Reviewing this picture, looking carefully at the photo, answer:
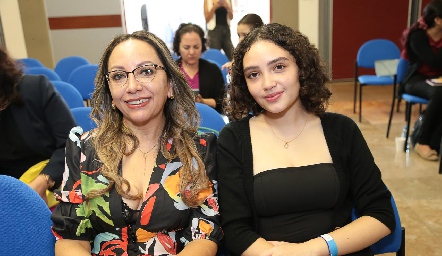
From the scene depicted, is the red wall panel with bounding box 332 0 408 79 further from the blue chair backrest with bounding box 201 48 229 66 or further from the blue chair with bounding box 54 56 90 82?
the blue chair with bounding box 54 56 90 82

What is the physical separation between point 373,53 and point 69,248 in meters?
4.93

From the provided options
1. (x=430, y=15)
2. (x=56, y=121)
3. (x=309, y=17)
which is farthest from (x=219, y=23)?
(x=56, y=121)

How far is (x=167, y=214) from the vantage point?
1354 mm

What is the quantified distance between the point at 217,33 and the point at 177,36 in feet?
9.74

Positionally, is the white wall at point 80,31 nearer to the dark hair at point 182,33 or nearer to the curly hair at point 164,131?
the dark hair at point 182,33

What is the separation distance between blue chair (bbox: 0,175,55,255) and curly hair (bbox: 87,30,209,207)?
6.7 inches

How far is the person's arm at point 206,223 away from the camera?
134cm

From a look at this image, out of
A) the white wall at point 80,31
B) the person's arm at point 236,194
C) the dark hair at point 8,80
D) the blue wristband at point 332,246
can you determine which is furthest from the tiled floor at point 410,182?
the white wall at point 80,31

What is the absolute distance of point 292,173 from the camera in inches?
57.5

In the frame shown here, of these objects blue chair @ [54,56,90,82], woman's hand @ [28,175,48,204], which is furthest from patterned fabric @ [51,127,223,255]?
blue chair @ [54,56,90,82]

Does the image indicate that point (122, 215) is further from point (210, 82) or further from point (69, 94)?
point (210, 82)

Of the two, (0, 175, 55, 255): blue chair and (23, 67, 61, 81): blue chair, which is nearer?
(0, 175, 55, 255): blue chair

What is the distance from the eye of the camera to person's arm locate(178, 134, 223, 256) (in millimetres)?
1345

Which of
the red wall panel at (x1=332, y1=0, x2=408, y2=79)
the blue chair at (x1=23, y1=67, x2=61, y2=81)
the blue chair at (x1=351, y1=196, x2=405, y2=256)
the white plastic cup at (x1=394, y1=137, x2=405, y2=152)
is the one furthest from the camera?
the red wall panel at (x1=332, y1=0, x2=408, y2=79)
